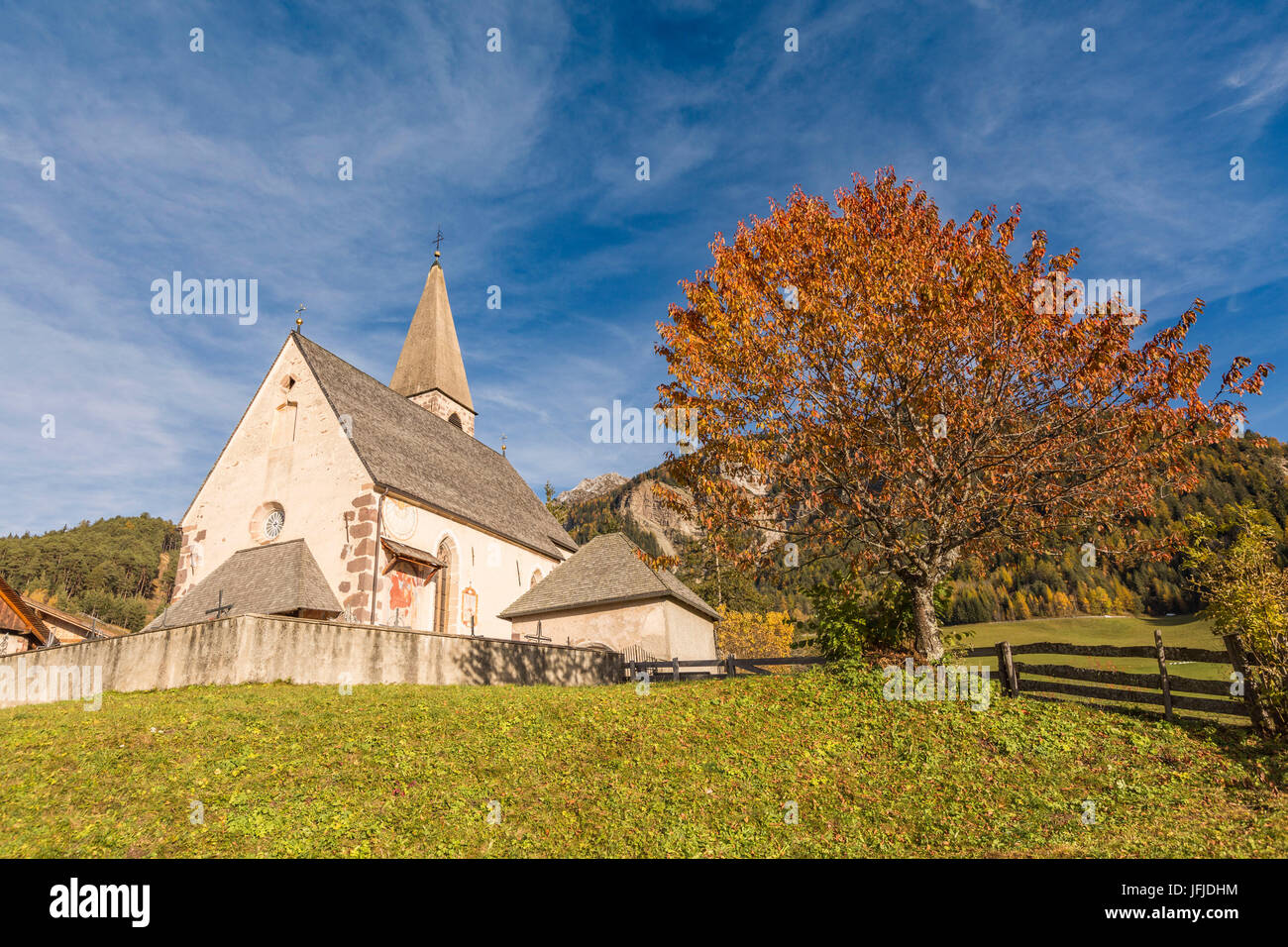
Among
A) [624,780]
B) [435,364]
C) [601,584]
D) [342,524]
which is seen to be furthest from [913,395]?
[435,364]

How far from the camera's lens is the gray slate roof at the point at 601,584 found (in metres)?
25.3

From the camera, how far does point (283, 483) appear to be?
24062 millimetres

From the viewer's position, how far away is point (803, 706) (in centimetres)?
1265

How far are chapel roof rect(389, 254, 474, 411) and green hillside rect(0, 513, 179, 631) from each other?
57.8 meters

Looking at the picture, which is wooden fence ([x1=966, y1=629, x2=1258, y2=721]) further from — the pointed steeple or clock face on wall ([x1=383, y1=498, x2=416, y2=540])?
the pointed steeple

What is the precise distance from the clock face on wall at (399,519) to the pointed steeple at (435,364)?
65.9 ft

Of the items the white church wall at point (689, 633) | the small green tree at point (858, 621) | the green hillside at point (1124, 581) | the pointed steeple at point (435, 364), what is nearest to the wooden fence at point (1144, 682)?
the small green tree at point (858, 621)

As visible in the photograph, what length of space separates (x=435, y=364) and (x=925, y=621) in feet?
121

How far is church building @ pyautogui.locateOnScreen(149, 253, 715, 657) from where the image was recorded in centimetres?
2131

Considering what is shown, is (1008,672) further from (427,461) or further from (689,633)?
(427,461)

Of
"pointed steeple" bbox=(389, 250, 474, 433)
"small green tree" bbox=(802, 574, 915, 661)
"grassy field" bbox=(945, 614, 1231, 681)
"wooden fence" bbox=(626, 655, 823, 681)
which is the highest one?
"pointed steeple" bbox=(389, 250, 474, 433)

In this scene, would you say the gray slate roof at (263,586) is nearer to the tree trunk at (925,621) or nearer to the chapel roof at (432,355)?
the tree trunk at (925,621)

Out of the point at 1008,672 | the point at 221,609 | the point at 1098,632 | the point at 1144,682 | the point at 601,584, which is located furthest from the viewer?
the point at 1098,632

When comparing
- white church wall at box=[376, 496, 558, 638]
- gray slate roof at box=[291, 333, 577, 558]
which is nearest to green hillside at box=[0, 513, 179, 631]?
gray slate roof at box=[291, 333, 577, 558]
